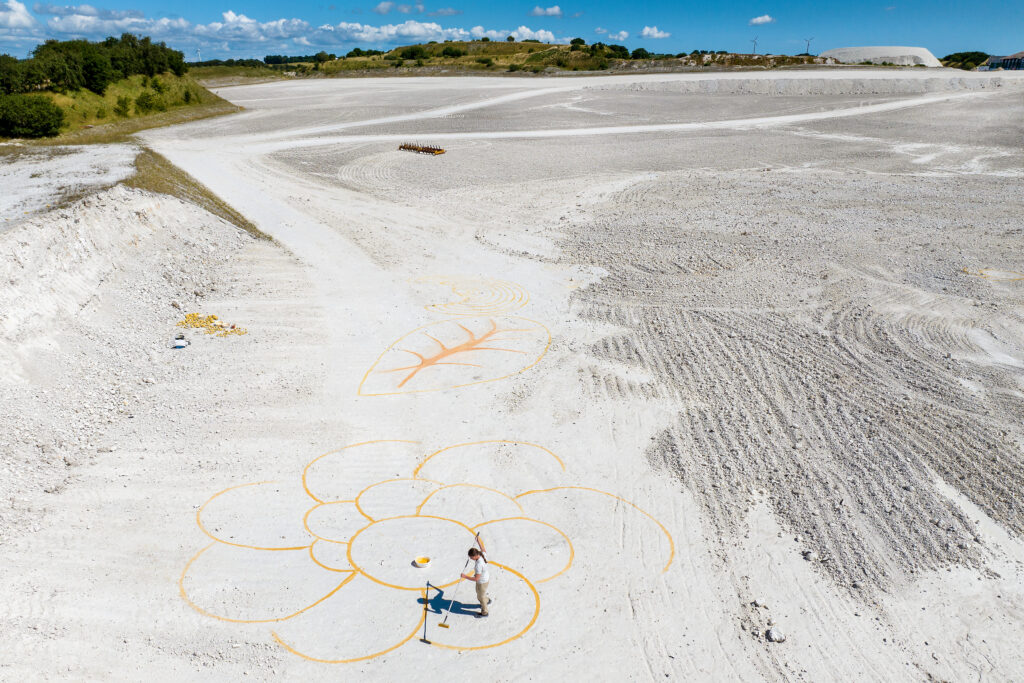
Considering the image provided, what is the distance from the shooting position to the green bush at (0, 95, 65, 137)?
2817 cm

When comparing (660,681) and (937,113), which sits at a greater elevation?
(937,113)

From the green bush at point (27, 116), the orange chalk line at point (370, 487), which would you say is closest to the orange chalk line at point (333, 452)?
the orange chalk line at point (370, 487)

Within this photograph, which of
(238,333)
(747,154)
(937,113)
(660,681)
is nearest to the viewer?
(660,681)

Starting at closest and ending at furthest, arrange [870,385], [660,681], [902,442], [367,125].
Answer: [660,681], [902,442], [870,385], [367,125]

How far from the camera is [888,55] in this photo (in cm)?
11569

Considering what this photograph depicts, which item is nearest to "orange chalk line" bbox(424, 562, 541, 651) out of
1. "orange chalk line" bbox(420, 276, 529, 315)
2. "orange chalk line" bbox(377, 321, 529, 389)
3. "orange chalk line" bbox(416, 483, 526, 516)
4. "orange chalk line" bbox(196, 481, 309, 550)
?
"orange chalk line" bbox(416, 483, 526, 516)

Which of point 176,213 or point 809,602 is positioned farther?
point 176,213

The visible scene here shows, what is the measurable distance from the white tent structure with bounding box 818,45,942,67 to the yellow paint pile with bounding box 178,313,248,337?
12681cm

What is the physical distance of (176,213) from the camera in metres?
20.8

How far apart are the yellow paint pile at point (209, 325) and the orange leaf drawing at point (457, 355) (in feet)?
13.7

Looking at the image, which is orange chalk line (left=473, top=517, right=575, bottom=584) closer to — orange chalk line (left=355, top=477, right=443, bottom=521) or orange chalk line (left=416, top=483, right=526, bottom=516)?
orange chalk line (left=416, top=483, right=526, bottom=516)

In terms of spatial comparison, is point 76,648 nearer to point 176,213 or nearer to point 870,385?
point 870,385

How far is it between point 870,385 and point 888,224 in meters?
13.4

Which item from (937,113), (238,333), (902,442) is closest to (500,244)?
(238,333)
